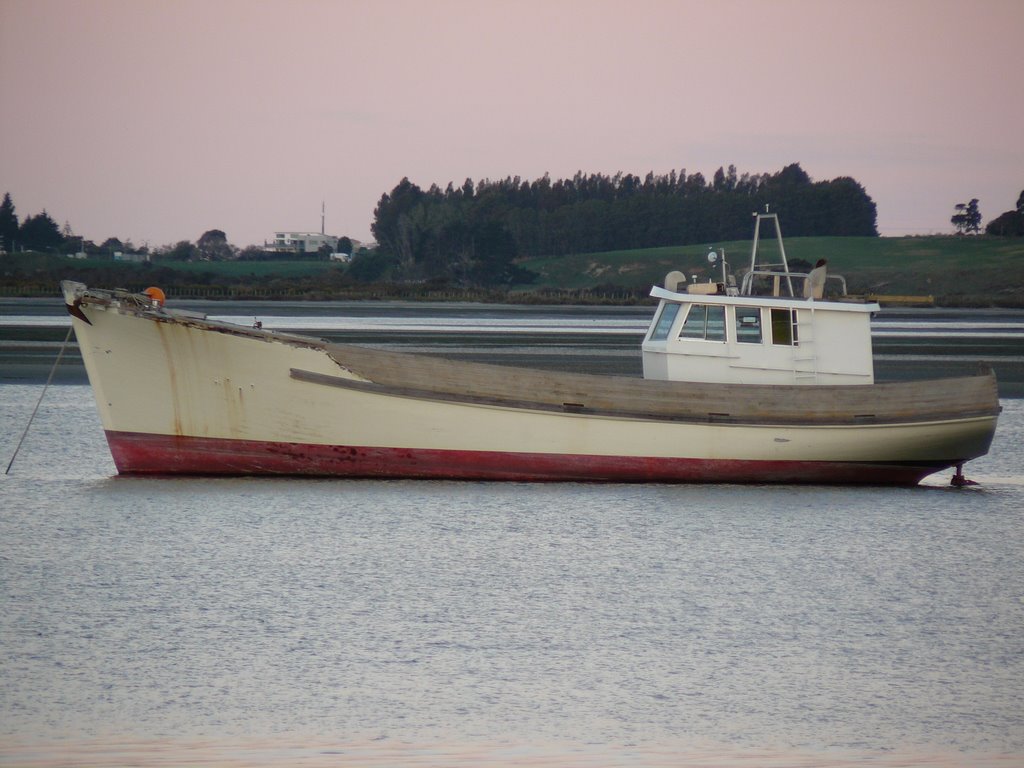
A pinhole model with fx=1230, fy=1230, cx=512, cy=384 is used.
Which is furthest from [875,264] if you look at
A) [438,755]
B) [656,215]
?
[438,755]

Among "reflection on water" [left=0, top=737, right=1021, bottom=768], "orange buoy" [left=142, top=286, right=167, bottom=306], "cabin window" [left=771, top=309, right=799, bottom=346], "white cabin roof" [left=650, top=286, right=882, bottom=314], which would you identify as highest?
"orange buoy" [left=142, top=286, right=167, bottom=306]

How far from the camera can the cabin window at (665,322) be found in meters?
17.8

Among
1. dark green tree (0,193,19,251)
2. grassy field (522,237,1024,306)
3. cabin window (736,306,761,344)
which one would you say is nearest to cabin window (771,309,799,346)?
cabin window (736,306,761,344)

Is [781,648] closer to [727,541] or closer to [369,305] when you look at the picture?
[727,541]

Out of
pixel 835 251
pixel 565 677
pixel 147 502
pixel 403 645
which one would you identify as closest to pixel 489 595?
pixel 403 645

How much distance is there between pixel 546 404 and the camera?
648 inches

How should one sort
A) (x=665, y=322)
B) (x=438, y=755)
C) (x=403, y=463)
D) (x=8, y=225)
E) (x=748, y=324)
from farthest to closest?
(x=8, y=225) → (x=665, y=322) → (x=748, y=324) → (x=403, y=463) → (x=438, y=755)

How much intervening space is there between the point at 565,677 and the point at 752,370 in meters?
9.13

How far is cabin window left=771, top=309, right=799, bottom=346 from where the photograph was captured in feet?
58.1

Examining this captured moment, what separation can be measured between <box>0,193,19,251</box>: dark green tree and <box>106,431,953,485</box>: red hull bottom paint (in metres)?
154

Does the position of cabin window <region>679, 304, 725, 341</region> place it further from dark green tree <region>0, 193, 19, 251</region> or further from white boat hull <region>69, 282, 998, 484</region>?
dark green tree <region>0, 193, 19, 251</region>

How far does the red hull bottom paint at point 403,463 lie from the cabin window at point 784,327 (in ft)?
5.80

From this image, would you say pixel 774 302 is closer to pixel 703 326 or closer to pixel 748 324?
pixel 748 324

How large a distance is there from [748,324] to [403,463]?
210 inches
